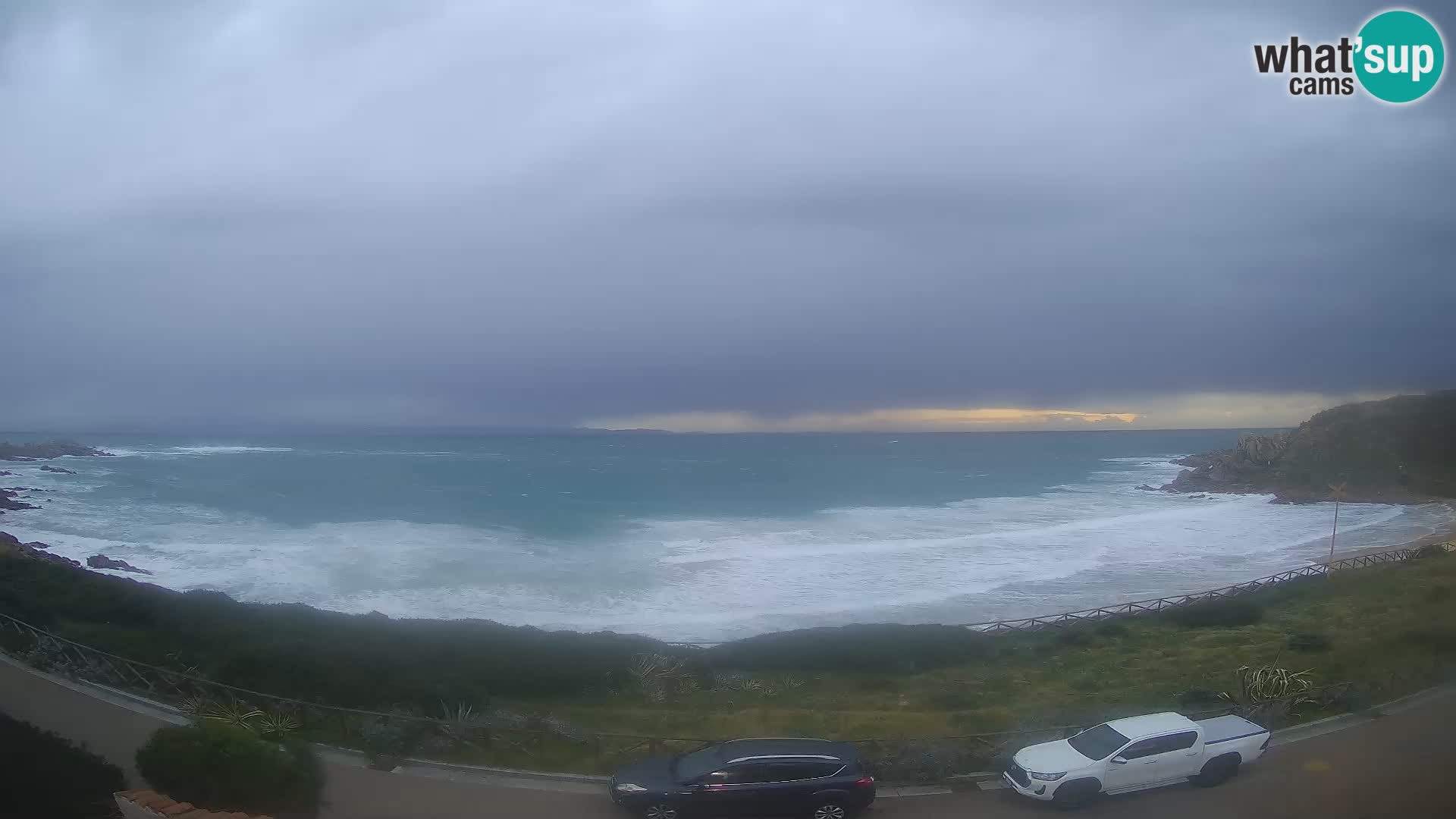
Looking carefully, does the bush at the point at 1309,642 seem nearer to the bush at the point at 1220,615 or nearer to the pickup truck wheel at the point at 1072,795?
the bush at the point at 1220,615

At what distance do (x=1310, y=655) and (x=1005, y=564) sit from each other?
73.4 ft

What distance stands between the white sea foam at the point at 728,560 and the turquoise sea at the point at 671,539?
18 centimetres

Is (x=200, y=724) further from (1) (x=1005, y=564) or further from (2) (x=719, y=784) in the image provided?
(1) (x=1005, y=564)

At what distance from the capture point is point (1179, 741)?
341 inches

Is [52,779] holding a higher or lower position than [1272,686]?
higher

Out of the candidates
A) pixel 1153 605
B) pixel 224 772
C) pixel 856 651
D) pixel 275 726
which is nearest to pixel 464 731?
pixel 275 726

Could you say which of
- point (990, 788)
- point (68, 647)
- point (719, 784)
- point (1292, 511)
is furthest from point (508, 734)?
point (1292, 511)

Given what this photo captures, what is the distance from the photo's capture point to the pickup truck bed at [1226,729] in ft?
28.8

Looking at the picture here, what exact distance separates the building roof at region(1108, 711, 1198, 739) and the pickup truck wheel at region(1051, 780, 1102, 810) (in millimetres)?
938

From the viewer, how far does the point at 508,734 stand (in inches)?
413

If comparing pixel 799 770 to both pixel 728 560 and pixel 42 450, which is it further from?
pixel 42 450

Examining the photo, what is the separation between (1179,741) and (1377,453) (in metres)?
18.0

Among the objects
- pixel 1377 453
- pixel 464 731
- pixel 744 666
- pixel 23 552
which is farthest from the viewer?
pixel 23 552

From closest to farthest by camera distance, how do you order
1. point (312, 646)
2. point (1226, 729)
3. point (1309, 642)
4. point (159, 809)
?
point (159, 809)
point (1226, 729)
point (312, 646)
point (1309, 642)
